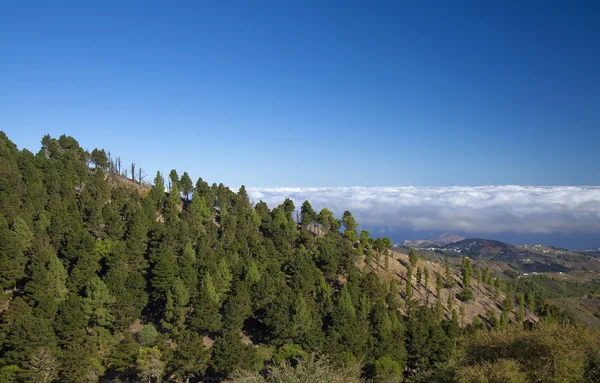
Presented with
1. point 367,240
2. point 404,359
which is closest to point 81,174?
point 367,240

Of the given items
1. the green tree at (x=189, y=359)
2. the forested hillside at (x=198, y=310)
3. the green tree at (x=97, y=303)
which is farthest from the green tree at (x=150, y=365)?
the green tree at (x=97, y=303)

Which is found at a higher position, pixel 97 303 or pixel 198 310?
pixel 97 303

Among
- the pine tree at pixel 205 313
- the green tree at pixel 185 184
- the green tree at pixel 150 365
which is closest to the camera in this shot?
the green tree at pixel 150 365

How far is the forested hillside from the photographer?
3173 centimetres

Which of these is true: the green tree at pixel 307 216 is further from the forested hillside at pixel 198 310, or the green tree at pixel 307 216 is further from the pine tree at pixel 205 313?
the pine tree at pixel 205 313

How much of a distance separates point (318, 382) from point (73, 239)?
162ft

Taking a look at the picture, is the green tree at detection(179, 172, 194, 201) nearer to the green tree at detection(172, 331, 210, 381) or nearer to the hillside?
the hillside

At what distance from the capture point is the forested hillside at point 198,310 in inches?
1249

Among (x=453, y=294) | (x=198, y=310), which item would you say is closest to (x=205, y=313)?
(x=198, y=310)

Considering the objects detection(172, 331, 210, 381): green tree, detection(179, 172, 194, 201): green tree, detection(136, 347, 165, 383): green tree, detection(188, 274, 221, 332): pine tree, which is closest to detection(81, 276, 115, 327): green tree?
detection(136, 347, 165, 383): green tree

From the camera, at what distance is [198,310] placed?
51.2 m

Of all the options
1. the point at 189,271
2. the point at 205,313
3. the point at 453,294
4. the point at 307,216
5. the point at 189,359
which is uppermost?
the point at 307,216

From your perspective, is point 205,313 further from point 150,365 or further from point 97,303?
point 97,303

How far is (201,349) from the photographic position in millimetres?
42812
